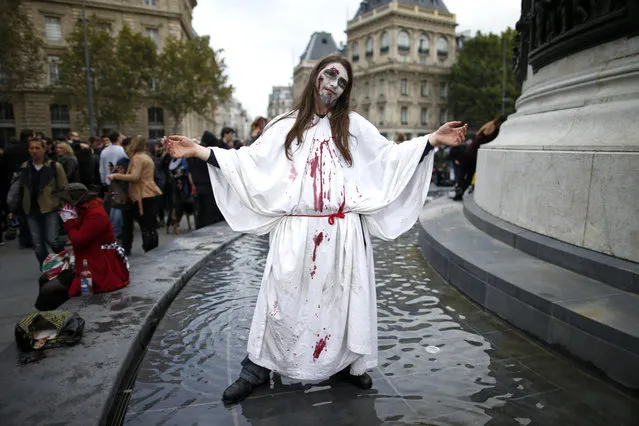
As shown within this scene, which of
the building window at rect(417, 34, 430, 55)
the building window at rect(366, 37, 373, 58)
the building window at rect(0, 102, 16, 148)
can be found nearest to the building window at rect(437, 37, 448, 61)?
the building window at rect(417, 34, 430, 55)

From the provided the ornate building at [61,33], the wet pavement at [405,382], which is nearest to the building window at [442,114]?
the ornate building at [61,33]

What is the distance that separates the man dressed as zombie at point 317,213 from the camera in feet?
8.99

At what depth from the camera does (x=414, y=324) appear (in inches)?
151

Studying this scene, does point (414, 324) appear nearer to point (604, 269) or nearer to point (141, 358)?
point (604, 269)

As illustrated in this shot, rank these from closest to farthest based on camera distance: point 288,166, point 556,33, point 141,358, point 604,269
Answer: point 288,166, point 141,358, point 604,269, point 556,33

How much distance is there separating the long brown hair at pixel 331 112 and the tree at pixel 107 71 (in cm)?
3379

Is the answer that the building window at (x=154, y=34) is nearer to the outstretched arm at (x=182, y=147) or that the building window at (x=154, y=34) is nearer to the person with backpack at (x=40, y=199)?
the person with backpack at (x=40, y=199)

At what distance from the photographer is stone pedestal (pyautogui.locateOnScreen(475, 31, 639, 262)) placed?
12.0ft

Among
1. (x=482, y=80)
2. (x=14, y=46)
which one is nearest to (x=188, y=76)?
(x=14, y=46)

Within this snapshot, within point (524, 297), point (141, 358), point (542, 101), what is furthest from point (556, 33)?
point (141, 358)

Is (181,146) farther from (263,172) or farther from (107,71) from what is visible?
(107,71)

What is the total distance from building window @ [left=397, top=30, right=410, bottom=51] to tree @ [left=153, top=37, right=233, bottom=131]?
3257cm

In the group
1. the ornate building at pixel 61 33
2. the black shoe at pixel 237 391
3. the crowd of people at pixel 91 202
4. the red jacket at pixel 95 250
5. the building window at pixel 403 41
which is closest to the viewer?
the black shoe at pixel 237 391

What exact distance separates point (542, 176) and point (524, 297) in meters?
1.63
